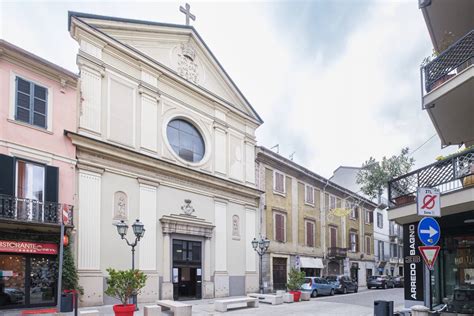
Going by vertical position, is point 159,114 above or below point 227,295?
above

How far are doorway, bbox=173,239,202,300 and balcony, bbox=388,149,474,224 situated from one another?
12.3 meters

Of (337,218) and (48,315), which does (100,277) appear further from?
(337,218)

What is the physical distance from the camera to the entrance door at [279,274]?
28.4 metres

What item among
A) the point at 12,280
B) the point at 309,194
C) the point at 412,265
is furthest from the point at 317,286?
the point at 12,280

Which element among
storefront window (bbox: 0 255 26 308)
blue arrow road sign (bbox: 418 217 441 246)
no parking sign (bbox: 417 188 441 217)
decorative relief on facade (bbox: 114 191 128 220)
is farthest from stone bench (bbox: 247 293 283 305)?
no parking sign (bbox: 417 188 441 217)

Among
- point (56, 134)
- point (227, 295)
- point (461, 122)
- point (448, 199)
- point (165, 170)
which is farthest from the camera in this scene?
point (227, 295)

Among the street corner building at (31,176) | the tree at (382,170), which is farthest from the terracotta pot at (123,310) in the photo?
the tree at (382,170)

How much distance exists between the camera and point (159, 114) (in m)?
21.7

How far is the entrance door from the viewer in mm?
28375

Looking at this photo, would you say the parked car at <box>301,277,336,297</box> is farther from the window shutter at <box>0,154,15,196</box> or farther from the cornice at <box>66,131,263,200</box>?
the window shutter at <box>0,154,15,196</box>

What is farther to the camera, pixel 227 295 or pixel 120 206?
pixel 227 295

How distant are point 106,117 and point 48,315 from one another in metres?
9.01

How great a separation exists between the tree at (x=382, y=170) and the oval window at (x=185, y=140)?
1601cm

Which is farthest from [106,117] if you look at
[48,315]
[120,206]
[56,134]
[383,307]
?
[383,307]
